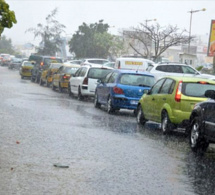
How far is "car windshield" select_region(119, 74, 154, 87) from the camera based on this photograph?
71.4 feet

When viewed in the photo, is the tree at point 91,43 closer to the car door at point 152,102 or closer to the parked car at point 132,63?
the parked car at point 132,63

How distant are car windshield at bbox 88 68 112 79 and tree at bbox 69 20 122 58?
194 feet

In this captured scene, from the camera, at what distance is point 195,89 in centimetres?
1586

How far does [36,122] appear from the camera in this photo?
17.1 m

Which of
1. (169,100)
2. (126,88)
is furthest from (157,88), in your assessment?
(126,88)

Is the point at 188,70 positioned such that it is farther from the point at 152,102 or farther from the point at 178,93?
the point at 178,93

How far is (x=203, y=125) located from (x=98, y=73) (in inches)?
625

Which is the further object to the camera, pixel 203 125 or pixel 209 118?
pixel 203 125

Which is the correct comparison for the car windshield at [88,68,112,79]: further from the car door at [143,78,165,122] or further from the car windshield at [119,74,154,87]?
the car door at [143,78,165,122]

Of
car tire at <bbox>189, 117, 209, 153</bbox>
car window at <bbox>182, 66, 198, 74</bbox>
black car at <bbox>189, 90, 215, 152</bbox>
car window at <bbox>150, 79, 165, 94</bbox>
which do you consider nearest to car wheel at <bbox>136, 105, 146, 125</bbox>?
car window at <bbox>150, 79, 165, 94</bbox>

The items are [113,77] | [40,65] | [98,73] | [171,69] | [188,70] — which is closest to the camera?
[113,77]

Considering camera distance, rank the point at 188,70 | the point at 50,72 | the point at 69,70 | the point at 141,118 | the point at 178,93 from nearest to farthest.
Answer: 1. the point at 178,93
2. the point at 141,118
3. the point at 188,70
4. the point at 69,70
5. the point at 50,72

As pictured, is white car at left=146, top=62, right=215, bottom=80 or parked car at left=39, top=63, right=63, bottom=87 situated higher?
white car at left=146, top=62, right=215, bottom=80

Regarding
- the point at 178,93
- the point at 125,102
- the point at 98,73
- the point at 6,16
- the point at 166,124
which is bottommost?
the point at 125,102
